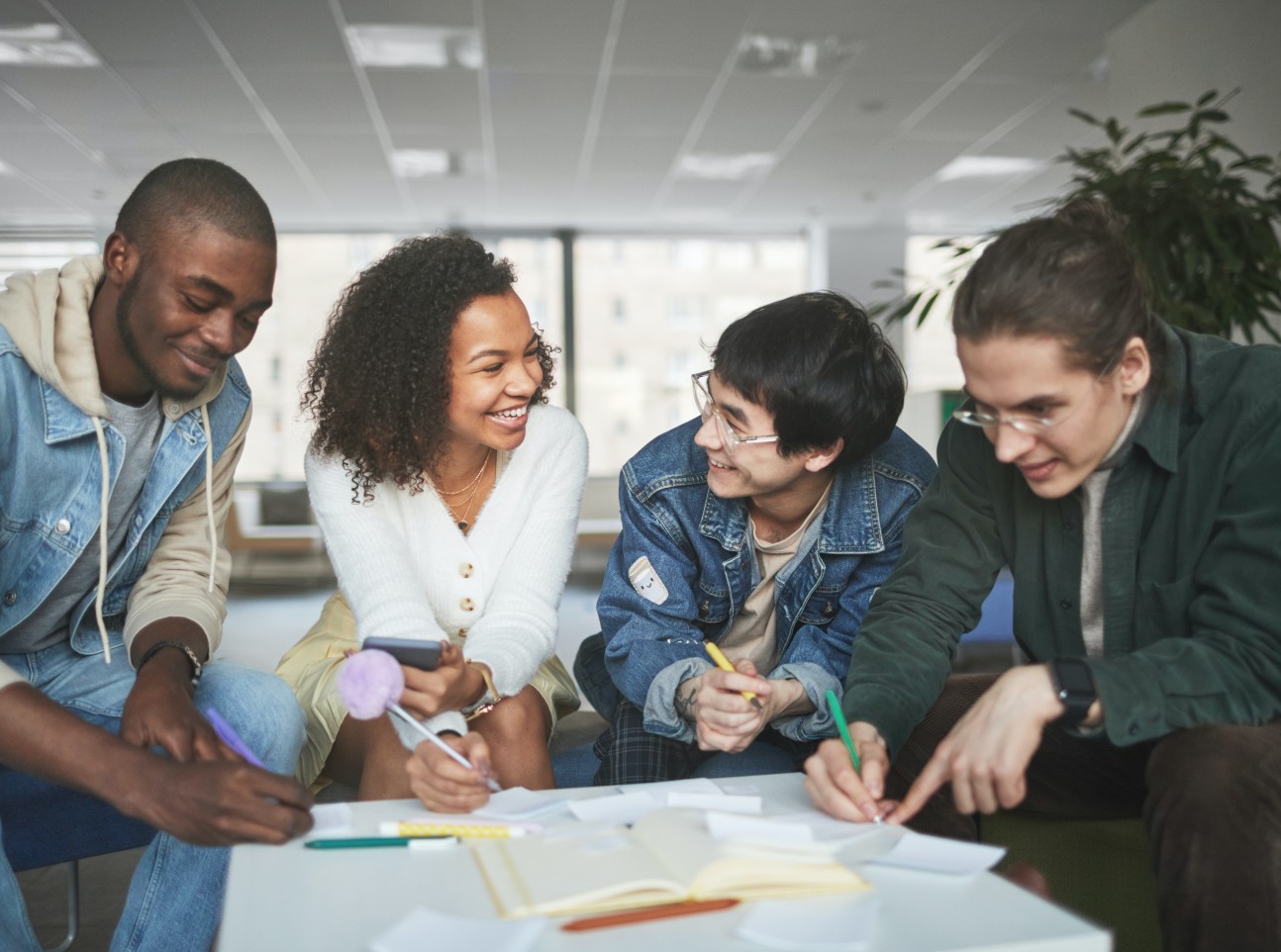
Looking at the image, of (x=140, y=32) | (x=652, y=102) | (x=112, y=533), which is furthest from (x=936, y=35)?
(x=112, y=533)

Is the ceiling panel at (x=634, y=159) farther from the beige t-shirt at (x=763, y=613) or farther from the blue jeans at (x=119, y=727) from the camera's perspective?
the blue jeans at (x=119, y=727)

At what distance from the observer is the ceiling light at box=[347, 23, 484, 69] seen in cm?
499

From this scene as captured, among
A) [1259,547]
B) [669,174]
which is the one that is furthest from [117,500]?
[669,174]

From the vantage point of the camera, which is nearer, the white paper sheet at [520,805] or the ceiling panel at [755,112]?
the white paper sheet at [520,805]

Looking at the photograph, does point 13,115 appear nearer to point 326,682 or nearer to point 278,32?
point 278,32

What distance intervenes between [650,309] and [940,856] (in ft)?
30.1

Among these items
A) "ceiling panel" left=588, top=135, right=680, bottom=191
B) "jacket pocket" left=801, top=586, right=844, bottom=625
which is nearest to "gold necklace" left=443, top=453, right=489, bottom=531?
"jacket pocket" left=801, top=586, right=844, bottom=625

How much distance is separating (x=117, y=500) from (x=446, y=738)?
682 millimetres

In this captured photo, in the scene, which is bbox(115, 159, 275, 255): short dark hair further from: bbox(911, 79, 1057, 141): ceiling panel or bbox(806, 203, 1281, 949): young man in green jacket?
bbox(911, 79, 1057, 141): ceiling panel

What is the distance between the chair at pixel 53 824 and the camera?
4.98 feet

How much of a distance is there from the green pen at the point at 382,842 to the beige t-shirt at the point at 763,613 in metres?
0.95

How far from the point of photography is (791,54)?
17.7ft

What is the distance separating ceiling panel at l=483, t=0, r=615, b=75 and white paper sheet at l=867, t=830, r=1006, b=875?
14.6 ft

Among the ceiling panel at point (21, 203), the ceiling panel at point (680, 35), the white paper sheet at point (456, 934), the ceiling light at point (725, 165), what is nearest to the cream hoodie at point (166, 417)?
the white paper sheet at point (456, 934)
